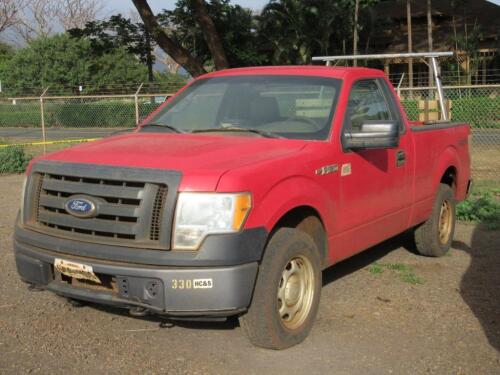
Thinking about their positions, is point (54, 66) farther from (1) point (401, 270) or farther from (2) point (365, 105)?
(2) point (365, 105)

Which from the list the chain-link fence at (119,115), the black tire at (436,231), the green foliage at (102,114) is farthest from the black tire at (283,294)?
the green foliage at (102,114)

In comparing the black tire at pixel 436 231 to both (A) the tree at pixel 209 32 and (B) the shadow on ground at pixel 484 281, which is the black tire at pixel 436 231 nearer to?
(B) the shadow on ground at pixel 484 281

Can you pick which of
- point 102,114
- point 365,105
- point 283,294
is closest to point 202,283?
point 283,294

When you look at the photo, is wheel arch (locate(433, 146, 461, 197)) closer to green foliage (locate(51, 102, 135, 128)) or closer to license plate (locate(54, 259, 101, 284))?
license plate (locate(54, 259, 101, 284))

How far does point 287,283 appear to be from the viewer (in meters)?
4.29

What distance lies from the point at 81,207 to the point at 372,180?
7.42 feet

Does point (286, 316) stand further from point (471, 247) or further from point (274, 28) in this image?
point (274, 28)

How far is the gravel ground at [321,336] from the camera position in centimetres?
405

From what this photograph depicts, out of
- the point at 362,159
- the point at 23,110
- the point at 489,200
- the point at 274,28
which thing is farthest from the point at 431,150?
the point at 23,110

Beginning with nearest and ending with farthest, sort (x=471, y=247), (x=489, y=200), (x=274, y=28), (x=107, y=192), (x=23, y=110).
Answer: (x=107, y=192) < (x=471, y=247) < (x=489, y=200) < (x=274, y=28) < (x=23, y=110)

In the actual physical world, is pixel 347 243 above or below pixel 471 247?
above

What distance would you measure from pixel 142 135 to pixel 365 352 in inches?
88.7

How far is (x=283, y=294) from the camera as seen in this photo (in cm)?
425

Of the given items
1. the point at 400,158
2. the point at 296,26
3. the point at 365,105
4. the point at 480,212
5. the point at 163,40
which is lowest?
the point at 480,212
